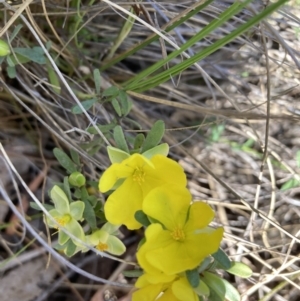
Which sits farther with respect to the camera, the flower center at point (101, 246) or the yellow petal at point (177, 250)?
the flower center at point (101, 246)

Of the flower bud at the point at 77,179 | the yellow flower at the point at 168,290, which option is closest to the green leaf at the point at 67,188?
the flower bud at the point at 77,179

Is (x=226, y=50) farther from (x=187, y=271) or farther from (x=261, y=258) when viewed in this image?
(x=187, y=271)

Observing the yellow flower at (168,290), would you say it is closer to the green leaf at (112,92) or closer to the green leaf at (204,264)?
the green leaf at (204,264)

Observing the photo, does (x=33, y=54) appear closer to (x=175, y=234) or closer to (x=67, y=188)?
(x=67, y=188)

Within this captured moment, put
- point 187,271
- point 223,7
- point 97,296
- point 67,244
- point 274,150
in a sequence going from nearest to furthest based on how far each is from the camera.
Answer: point 187,271 → point 67,244 → point 223,7 → point 97,296 → point 274,150

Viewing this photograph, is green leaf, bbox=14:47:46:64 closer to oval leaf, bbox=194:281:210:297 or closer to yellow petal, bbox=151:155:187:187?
yellow petal, bbox=151:155:187:187

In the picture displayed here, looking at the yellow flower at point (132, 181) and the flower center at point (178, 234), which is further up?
the yellow flower at point (132, 181)

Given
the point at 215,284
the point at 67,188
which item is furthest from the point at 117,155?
the point at 215,284

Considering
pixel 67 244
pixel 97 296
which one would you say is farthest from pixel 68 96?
pixel 97 296
